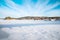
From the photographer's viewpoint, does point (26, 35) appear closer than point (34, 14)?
Yes

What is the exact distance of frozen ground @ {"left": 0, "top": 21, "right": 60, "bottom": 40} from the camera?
114 cm

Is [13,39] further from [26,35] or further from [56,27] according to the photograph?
[56,27]

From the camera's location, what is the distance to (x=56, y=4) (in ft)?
4.58

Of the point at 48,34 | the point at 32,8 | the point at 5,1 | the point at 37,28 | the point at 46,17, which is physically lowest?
the point at 48,34

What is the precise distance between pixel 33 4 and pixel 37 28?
412 mm

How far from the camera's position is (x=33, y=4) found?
127 centimetres

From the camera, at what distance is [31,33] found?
3.99 ft

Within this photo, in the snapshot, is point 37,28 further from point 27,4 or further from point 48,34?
point 27,4

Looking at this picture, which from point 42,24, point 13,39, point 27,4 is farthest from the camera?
point 42,24

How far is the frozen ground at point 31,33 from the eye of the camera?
1.14 meters

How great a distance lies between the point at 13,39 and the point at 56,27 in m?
0.79

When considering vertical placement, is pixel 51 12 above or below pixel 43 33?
above

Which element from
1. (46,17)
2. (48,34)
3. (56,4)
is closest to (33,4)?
(46,17)

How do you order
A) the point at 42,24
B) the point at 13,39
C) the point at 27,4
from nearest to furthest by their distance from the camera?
1. the point at 13,39
2. the point at 27,4
3. the point at 42,24
